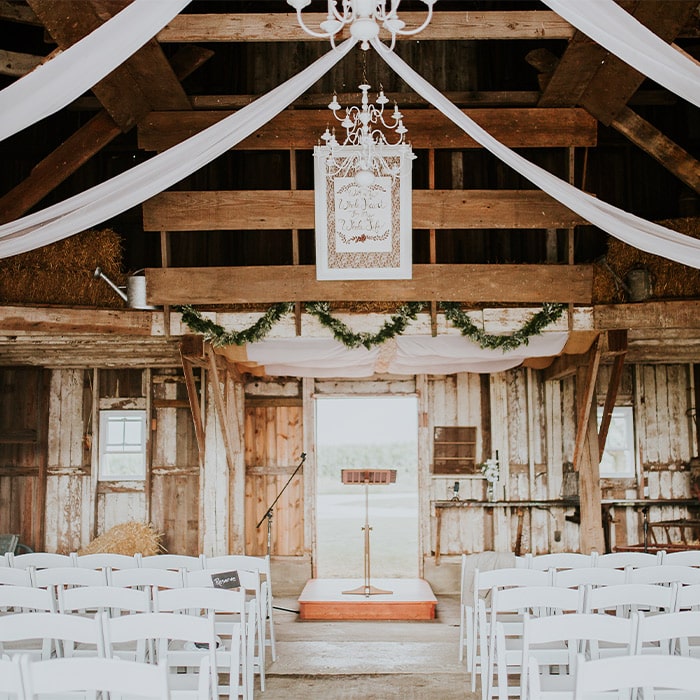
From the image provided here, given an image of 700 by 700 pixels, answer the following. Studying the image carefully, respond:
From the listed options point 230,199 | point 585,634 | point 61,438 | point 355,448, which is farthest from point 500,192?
point 355,448

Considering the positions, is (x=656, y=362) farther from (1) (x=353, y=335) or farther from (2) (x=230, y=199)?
(2) (x=230, y=199)

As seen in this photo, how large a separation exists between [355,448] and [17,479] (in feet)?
26.8

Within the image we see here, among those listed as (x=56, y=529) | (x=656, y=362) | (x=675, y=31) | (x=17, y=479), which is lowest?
(x=56, y=529)

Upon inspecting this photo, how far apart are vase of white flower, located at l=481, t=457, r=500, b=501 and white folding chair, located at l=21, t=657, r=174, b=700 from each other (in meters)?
8.22

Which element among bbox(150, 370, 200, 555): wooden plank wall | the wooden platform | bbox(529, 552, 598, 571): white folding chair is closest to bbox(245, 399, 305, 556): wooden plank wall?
bbox(150, 370, 200, 555): wooden plank wall

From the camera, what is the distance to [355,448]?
17.7m

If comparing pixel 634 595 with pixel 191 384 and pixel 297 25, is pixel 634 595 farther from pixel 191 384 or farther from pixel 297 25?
pixel 191 384

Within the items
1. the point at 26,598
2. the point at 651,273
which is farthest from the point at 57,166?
the point at 651,273

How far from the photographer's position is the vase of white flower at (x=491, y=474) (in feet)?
35.5

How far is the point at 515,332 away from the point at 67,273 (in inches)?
182

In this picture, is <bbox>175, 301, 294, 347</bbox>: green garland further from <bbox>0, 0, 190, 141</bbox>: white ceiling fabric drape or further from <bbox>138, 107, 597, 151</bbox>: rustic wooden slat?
<bbox>0, 0, 190, 141</bbox>: white ceiling fabric drape

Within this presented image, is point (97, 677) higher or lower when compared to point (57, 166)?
lower

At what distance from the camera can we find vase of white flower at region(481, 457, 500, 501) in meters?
10.8

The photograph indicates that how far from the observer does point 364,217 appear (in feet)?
24.7
